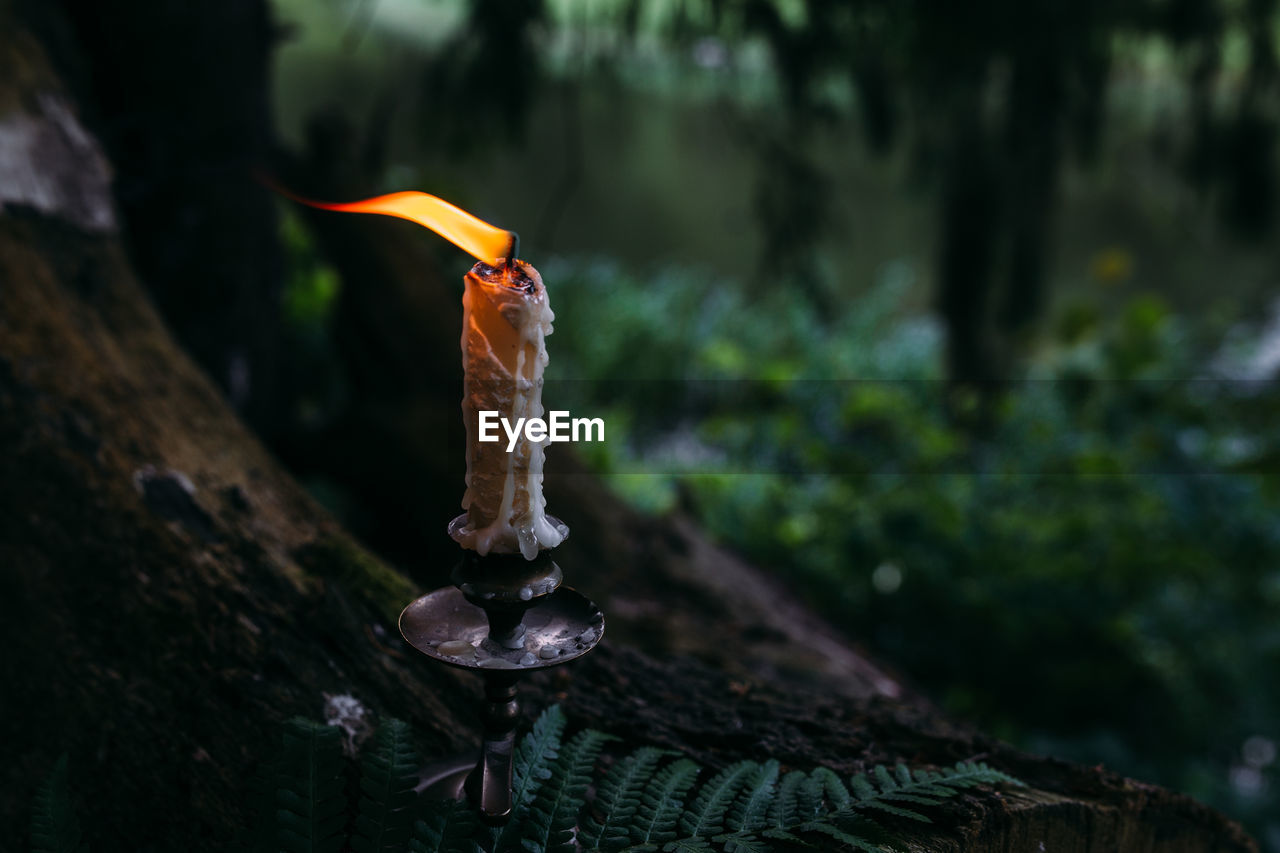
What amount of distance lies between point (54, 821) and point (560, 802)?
0.46m

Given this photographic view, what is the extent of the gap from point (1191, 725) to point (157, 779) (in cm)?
279

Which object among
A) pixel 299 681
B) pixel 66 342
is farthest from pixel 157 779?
pixel 66 342

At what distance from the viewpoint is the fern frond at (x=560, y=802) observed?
2.86 feet

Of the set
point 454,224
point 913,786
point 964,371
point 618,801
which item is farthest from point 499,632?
point 964,371

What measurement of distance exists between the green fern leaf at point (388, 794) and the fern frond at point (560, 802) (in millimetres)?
115

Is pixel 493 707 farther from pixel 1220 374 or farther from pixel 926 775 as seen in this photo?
pixel 1220 374

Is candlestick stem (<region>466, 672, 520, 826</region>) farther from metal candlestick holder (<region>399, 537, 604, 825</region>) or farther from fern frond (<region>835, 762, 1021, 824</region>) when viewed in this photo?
fern frond (<region>835, 762, 1021, 824</region>)

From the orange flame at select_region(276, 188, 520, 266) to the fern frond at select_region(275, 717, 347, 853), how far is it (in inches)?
19.3

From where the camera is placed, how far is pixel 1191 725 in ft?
9.01

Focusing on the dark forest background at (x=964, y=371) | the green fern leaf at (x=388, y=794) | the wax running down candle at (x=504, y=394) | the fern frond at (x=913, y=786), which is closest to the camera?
the wax running down candle at (x=504, y=394)

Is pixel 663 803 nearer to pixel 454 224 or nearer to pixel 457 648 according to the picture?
pixel 457 648

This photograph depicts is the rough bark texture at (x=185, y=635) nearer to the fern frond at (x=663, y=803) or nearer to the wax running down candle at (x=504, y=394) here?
the fern frond at (x=663, y=803)

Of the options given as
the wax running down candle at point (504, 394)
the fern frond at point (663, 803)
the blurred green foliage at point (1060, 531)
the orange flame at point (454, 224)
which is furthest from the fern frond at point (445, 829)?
the blurred green foliage at point (1060, 531)

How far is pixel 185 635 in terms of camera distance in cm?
114
